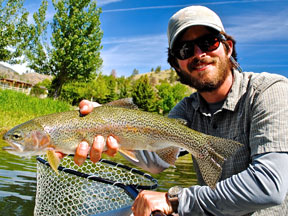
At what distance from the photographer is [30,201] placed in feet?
16.2

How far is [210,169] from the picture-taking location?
252 centimetres

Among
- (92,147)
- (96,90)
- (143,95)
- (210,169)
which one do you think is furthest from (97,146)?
(143,95)

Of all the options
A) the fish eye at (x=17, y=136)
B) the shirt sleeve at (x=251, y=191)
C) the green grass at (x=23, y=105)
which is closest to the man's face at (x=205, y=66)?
the shirt sleeve at (x=251, y=191)

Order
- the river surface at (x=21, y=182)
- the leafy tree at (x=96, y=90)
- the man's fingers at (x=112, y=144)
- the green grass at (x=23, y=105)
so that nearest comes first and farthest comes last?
the man's fingers at (x=112, y=144) → the river surface at (x=21, y=182) → the green grass at (x=23, y=105) → the leafy tree at (x=96, y=90)

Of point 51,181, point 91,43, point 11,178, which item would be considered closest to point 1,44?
point 91,43

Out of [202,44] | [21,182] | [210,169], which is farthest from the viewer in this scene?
[21,182]

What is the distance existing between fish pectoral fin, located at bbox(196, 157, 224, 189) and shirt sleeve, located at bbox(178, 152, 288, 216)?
0.67 ft

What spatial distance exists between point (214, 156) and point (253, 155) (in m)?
0.40

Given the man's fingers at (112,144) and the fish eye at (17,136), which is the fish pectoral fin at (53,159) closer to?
the fish eye at (17,136)

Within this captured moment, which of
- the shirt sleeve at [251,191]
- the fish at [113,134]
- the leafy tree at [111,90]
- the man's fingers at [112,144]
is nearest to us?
the shirt sleeve at [251,191]

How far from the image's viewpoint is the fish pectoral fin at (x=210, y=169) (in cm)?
238

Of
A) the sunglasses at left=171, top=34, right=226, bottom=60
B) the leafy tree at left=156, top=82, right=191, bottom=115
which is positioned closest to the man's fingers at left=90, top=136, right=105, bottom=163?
the sunglasses at left=171, top=34, right=226, bottom=60

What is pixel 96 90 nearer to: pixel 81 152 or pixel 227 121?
pixel 81 152

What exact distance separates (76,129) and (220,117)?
1.39 metres
